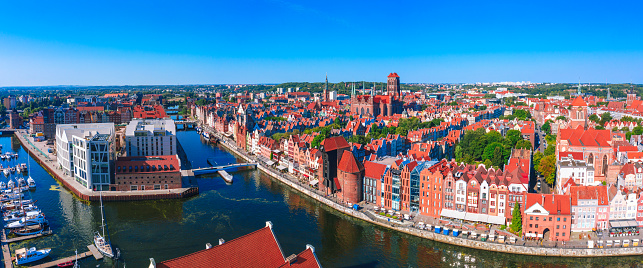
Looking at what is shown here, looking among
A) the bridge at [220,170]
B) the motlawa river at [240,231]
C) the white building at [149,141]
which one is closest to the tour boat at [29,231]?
the motlawa river at [240,231]

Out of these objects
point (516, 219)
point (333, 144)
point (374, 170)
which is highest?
point (333, 144)

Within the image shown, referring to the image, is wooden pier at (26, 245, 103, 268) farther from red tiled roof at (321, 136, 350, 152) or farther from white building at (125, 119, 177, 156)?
white building at (125, 119, 177, 156)

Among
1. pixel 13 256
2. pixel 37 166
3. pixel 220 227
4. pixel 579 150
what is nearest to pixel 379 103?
pixel 579 150

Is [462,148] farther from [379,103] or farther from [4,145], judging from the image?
[4,145]

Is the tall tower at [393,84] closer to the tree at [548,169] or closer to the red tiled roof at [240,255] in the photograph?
the tree at [548,169]

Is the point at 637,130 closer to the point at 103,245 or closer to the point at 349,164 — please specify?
the point at 349,164

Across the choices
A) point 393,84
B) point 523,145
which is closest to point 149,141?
point 523,145

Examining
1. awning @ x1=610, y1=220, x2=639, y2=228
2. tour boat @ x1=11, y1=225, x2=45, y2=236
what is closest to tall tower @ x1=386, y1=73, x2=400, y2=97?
awning @ x1=610, y1=220, x2=639, y2=228
